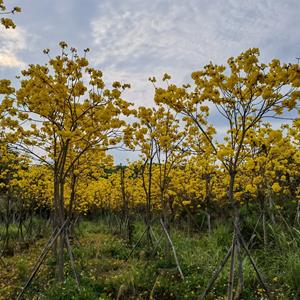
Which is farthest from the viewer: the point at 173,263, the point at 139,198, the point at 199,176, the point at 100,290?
the point at 139,198

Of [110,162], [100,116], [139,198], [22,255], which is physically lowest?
[22,255]

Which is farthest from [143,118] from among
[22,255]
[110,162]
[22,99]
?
[22,255]

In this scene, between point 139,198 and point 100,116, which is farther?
point 139,198

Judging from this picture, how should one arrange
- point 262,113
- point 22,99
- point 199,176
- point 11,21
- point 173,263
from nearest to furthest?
point 11,21, point 262,113, point 22,99, point 173,263, point 199,176

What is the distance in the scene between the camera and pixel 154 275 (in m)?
7.00

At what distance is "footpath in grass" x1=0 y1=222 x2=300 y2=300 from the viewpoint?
609 centimetres

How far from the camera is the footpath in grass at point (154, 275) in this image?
A: 6.09 m

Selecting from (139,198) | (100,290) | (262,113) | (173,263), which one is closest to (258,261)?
(173,263)

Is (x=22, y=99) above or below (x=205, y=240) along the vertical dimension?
above

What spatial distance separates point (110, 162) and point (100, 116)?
2887 millimetres

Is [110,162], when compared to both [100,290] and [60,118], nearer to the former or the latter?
[60,118]

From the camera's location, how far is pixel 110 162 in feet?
29.0

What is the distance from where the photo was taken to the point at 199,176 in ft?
41.0

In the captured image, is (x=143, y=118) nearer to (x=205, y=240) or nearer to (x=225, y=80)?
(x=225, y=80)
